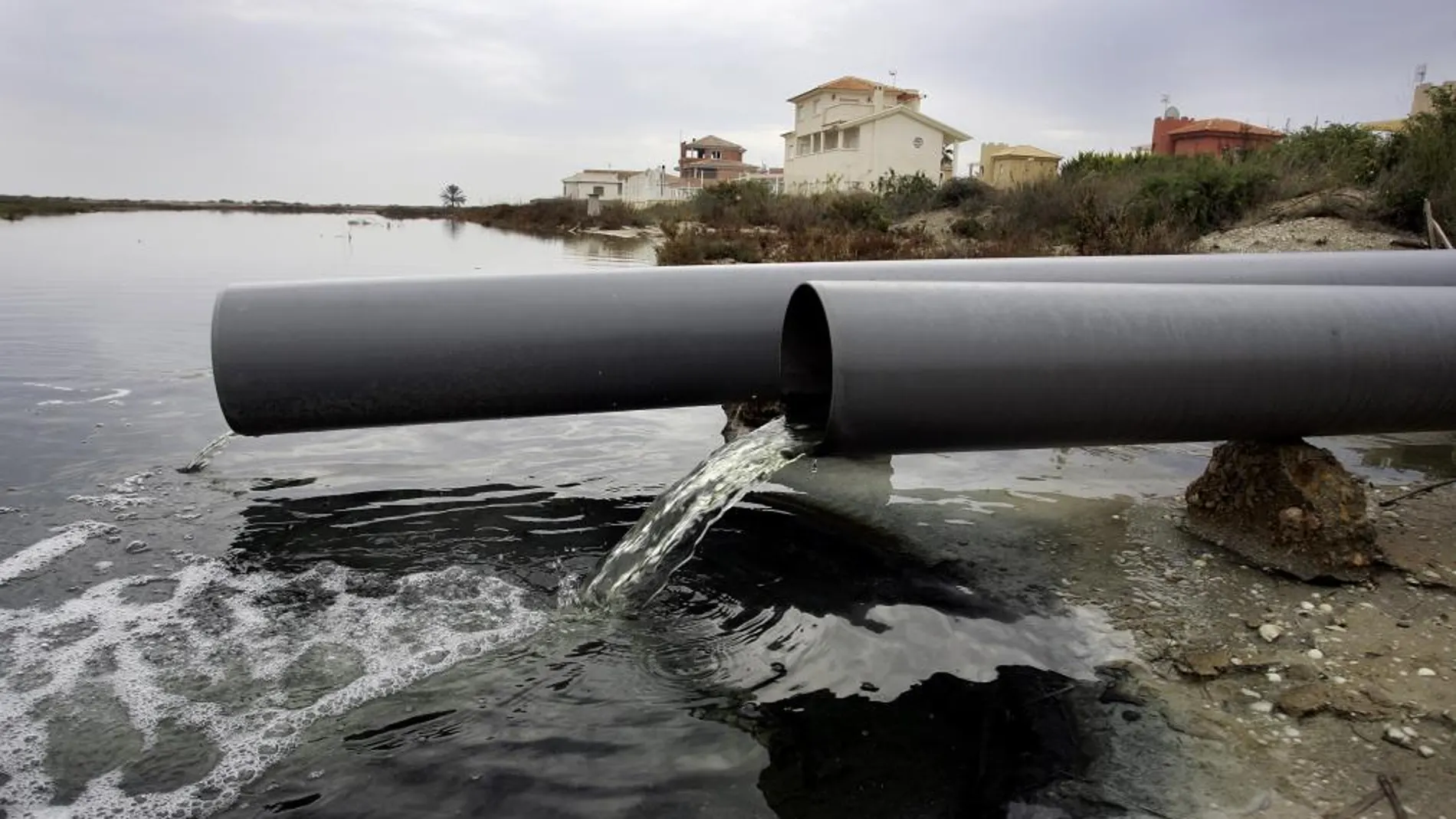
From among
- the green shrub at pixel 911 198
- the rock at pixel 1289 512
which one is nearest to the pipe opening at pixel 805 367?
the rock at pixel 1289 512

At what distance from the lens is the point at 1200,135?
42.3 m

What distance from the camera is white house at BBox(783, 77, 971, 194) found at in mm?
42031

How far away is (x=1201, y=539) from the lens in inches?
161

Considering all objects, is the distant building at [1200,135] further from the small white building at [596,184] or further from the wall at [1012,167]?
the small white building at [596,184]

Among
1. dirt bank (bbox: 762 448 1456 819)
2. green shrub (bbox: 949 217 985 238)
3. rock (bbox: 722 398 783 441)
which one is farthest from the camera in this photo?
green shrub (bbox: 949 217 985 238)

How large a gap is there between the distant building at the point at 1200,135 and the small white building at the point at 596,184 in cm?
4509

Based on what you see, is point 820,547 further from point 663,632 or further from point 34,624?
point 34,624

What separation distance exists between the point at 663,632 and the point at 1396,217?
12.4 m

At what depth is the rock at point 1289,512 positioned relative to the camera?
145 inches

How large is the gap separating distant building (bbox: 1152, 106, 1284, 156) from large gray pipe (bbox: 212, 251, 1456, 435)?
3800cm

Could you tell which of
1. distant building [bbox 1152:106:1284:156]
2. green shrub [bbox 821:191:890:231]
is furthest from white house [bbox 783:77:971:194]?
green shrub [bbox 821:191:890:231]

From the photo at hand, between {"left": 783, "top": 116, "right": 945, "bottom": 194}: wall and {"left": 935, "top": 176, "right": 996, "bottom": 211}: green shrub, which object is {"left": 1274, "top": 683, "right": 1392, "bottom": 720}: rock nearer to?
{"left": 935, "top": 176, "right": 996, "bottom": 211}: green shrub

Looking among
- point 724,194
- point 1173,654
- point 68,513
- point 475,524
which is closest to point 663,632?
point 475,524

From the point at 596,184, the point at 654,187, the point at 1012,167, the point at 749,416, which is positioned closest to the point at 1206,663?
the point at 749,416
